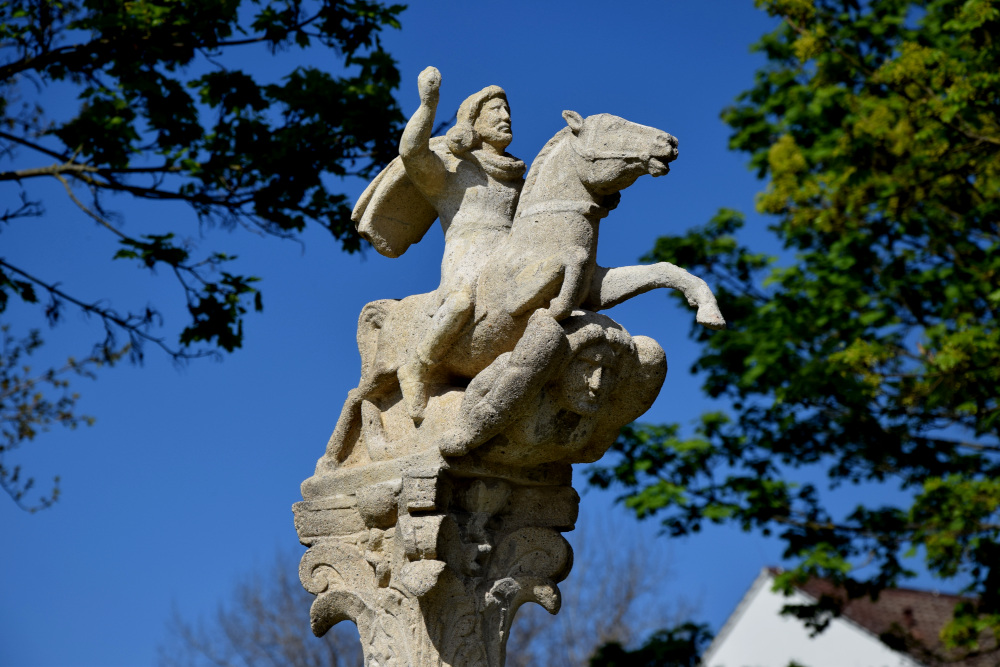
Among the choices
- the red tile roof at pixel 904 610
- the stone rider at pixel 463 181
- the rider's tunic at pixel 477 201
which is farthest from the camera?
the red tile roof at pixel 904 610

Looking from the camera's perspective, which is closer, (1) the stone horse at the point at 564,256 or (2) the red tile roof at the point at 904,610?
(1) the stone horse at the point at 564,256

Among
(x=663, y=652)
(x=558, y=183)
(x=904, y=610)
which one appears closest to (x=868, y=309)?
(x=663, y=652)

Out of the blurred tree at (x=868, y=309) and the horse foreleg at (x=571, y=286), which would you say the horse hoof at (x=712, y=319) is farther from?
the blurred tree at (x=868, y=309)

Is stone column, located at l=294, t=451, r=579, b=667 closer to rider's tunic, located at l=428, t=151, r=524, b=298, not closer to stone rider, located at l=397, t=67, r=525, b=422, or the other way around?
stone rider, located at l=397, t=67, r=525, b=422

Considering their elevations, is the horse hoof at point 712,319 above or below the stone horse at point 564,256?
below

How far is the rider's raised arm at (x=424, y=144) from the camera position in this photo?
199 inches

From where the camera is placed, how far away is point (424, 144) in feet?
17.0

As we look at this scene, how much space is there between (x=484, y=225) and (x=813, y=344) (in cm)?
631

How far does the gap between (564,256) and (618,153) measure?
487mm

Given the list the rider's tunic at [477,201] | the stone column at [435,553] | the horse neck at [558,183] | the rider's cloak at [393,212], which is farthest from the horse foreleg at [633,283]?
the rider's cloak at [393,212]

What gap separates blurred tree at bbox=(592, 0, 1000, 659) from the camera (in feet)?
31.6

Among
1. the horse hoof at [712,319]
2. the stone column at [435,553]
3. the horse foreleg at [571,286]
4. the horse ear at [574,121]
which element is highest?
the horse ear at [574,121]

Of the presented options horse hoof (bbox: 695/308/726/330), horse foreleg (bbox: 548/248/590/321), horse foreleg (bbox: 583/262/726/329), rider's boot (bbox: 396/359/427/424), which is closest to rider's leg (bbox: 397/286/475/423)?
rider's boot (bbox: 396/359/427/424)

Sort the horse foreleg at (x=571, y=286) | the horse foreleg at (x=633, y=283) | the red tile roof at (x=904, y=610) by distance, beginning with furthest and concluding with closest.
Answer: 1. the red tile roof at (x=904, y=610)
2. the horse foreleg at (x=633, y=283)
3. the horse foreleg at (x=571, y=286)
